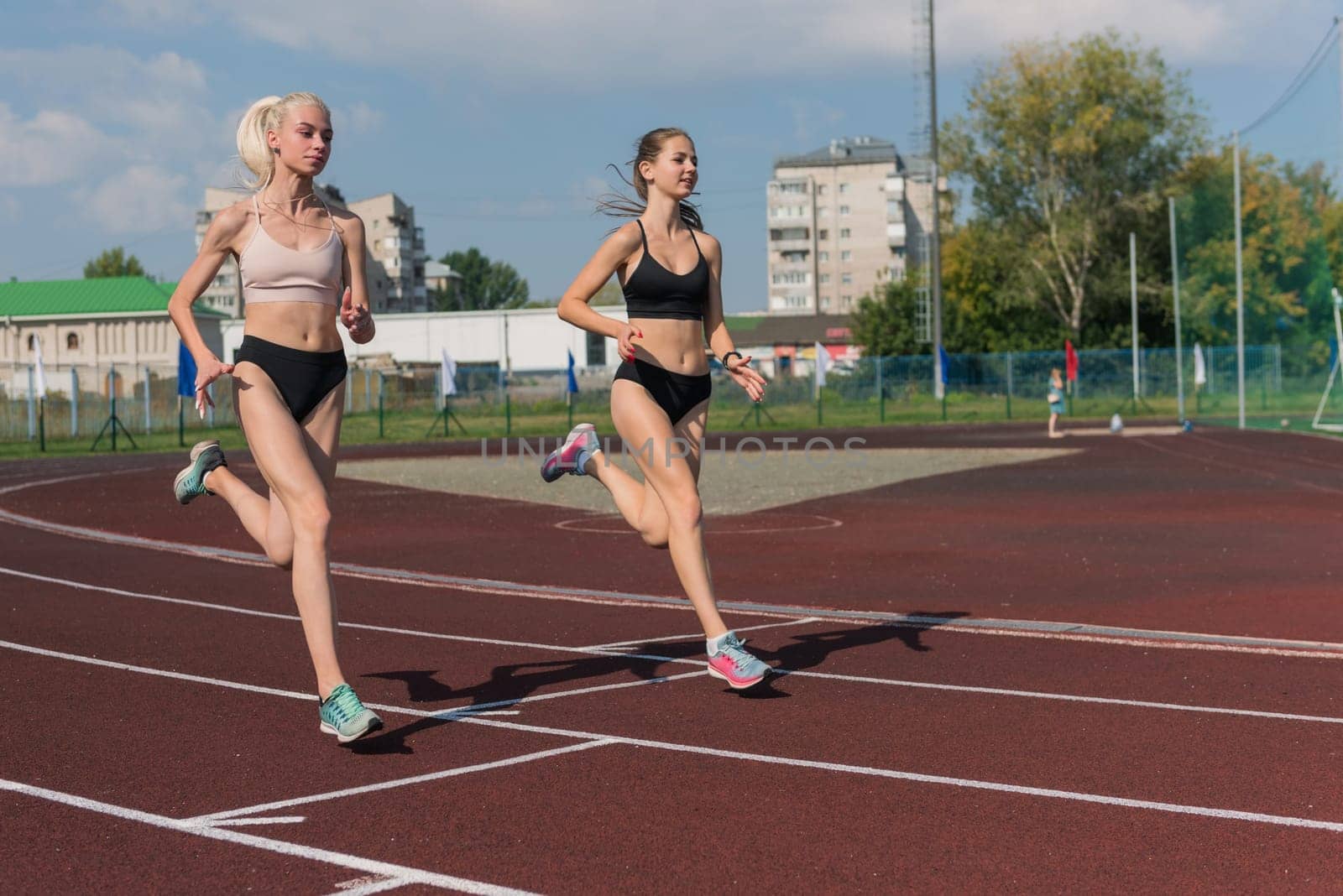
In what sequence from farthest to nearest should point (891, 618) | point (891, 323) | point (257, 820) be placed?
1. point (891, 323)
2. point (891, 618)
3. point (257, 820)

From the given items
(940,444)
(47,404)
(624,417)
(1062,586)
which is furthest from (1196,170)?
(624,417)

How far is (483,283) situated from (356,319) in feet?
539

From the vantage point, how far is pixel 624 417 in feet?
20.9

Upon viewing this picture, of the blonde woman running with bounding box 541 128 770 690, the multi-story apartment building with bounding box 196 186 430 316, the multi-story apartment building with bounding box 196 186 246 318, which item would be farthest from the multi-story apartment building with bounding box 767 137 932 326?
the blonde woman running with bounding box 541 128 770 690

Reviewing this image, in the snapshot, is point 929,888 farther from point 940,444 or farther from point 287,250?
point 940,444

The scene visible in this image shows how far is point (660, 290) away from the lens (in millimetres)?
6383

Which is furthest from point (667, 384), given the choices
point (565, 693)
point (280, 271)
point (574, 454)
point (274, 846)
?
point (274, 846)

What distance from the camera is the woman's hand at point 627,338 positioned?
19.8ft

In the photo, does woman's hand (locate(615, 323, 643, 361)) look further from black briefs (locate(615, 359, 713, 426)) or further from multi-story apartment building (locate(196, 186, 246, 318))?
multi-story apartment building (locate(196, 186, 246, 318))

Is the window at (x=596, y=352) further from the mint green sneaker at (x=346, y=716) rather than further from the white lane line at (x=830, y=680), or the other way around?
the mint green sneaker at (x=346, y=716)

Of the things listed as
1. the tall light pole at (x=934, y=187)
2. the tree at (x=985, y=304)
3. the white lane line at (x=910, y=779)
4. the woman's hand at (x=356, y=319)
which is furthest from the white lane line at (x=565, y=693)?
the tree at (x=985, y=304)

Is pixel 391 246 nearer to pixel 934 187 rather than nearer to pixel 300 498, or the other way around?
pixel 934 187

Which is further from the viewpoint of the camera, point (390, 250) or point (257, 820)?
point (390, 250)

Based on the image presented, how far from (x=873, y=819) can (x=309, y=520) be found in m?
2.26
